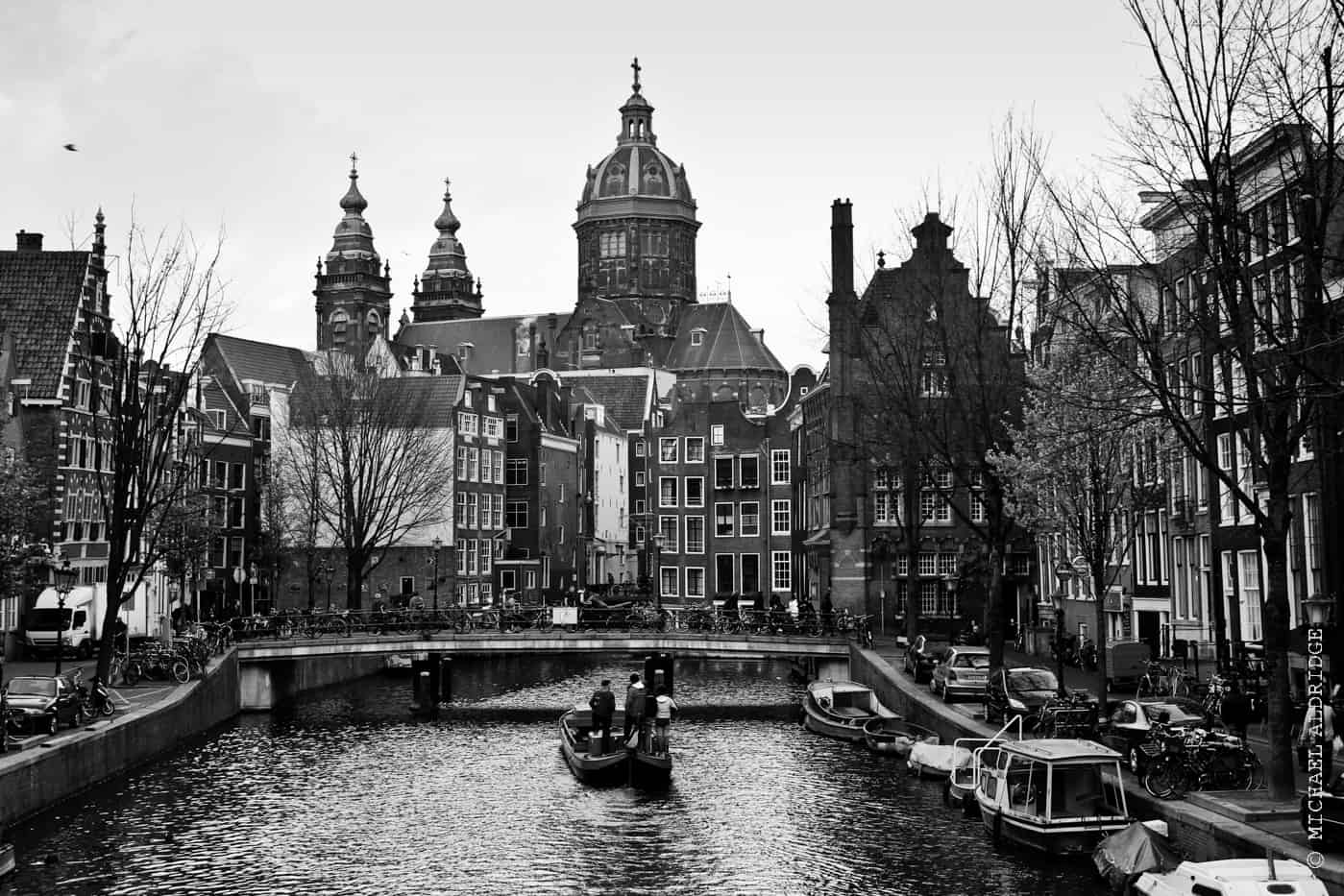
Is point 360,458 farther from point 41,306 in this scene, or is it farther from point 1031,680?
point 1031,680

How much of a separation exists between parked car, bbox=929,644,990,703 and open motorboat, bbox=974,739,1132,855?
55.7 ft

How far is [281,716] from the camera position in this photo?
58.9m

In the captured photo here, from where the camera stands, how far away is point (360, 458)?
76.5 metres

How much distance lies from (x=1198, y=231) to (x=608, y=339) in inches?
6053

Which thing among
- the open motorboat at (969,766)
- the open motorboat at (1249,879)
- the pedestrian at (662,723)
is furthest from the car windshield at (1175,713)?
the pedestrian at (662,723)

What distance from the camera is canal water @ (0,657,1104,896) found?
1192 inches

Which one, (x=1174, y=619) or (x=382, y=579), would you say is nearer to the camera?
(x=1174, y=619)

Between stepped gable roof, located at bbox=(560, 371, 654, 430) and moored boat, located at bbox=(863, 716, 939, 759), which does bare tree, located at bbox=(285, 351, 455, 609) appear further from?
stepped gable roof, located at bbox=(560, 371, 654, 430)

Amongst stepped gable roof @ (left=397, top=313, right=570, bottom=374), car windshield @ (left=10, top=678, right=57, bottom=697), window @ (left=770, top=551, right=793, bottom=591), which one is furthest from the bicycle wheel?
stepped gable roof @ (left=397, top=313, right=570, bottom=374)

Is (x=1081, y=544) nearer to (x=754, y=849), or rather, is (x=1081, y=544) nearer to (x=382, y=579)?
(x=754, y=849)

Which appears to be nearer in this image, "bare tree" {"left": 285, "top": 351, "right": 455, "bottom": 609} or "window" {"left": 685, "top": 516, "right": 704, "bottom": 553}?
"bare tree" {"left": 285, "top": 351, "right": 455, "bottom": 609}

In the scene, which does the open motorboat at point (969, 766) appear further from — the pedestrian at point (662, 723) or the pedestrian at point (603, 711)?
the pedestrian at point (603, 711)

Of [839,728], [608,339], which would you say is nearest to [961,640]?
[839,728]

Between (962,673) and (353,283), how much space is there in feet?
483
